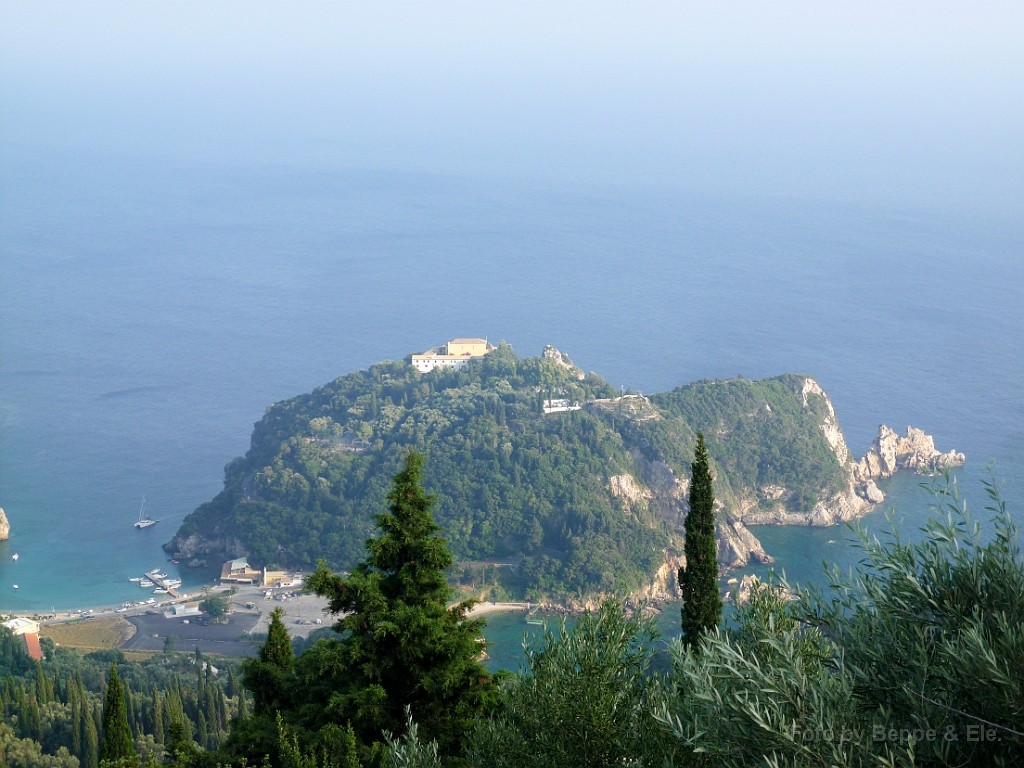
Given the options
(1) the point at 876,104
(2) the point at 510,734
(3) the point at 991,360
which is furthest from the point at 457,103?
(2) the point at 510,734

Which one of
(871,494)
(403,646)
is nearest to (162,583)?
(871,494)

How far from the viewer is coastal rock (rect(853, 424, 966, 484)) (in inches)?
1772

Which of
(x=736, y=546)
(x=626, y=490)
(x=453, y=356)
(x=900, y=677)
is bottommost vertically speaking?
(x=736, y=546)

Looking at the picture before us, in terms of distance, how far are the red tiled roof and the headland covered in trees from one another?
825 cm

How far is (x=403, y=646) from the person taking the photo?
973 centimetres

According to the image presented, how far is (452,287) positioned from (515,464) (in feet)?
143

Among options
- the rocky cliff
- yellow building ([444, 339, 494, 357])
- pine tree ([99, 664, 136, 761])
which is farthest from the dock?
pine tree ([99, 664, 136, 761])

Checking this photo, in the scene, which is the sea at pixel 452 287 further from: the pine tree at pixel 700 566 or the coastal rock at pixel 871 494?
the pine tree at pixel 700 566

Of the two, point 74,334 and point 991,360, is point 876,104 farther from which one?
point 74,334

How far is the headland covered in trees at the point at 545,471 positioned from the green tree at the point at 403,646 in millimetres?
25729

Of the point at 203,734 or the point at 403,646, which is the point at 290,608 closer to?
the point at 203,734

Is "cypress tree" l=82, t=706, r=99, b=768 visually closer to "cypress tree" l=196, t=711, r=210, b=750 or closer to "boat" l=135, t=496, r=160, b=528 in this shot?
"cypress tree" l=196, t=711, r=210, b=750

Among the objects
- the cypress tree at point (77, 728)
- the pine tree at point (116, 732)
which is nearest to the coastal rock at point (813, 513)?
the cypress tree at point (77, 728)

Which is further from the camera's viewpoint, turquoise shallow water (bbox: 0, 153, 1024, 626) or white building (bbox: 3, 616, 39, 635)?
turquoise shallow water (bbox: 0, 153, 1024, 626)
